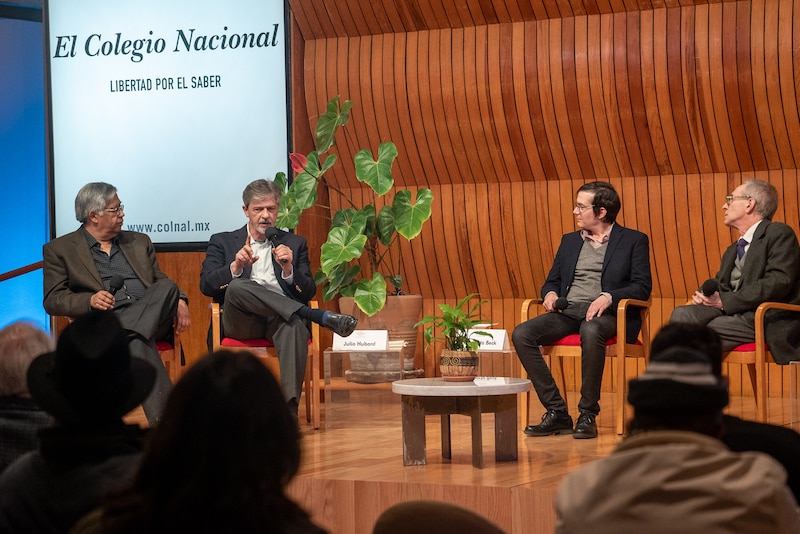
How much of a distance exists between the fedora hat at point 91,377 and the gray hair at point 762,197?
419 cm

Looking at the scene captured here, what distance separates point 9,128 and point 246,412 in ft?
24.0

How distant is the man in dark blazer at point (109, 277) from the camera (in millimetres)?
5309

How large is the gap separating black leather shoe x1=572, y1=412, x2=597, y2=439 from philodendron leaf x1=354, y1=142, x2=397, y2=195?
1.94m

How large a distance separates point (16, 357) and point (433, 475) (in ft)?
7.10

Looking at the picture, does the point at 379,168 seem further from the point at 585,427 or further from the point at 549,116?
the point at 585,427

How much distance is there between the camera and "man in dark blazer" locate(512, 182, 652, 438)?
5.30 m

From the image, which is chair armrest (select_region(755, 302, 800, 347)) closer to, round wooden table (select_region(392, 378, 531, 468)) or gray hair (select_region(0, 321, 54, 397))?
round wooden table (select_region(392, 378, 531, 468))

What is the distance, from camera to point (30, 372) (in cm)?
198

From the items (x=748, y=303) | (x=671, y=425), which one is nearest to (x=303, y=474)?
(x=748, y=303)

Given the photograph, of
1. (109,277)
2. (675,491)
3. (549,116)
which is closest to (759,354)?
(549,116)

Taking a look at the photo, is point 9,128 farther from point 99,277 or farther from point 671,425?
point 671,425

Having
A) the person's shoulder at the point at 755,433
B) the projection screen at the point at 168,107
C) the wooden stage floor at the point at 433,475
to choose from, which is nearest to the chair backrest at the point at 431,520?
the person's shoulder at the point at 755,433

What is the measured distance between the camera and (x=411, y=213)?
21.5ft

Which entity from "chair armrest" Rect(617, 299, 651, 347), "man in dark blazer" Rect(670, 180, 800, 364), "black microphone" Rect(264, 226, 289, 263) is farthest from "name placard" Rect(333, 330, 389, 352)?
"man in dark blazer" Rect(670, 180, 800, 364)
